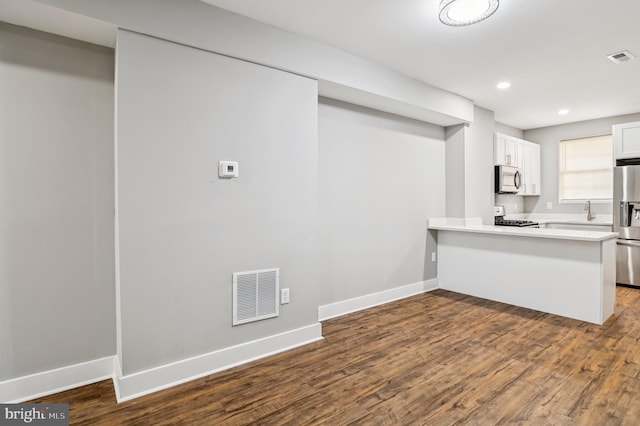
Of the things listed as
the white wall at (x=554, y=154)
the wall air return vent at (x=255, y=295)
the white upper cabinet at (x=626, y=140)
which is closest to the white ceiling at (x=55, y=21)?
the wall air return vent at (x=255, y=295)

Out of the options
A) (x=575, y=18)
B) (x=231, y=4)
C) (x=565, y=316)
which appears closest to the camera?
(x=231, y=4)

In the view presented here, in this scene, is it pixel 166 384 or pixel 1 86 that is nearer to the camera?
Answer: pixel 1 86

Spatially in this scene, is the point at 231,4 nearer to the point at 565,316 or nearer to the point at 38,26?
the point at 38,26

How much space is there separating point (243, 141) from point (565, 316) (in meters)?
3.61

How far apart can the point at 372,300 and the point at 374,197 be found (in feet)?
3.94

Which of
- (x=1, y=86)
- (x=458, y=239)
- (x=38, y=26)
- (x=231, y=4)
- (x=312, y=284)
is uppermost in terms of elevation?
(x=231, y=4)

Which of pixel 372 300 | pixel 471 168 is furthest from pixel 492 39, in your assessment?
pixel 372 300

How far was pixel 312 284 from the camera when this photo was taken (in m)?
2.95

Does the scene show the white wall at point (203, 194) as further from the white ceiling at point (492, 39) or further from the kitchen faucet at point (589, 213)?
the kitchen faucet at point (589, 213)

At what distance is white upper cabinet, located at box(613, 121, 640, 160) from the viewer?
4.66m

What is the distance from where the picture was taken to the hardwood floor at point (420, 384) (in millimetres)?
1878

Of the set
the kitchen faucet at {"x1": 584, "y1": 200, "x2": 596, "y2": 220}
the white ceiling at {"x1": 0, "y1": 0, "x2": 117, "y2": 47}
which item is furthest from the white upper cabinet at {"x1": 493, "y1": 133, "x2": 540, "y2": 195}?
the white ceiling at {"x1": 0, "y1": 0, "x2": 117, "y2": 47}

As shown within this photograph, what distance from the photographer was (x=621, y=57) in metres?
3.21

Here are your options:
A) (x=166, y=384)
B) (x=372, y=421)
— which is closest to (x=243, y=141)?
(x=166, y=384)
